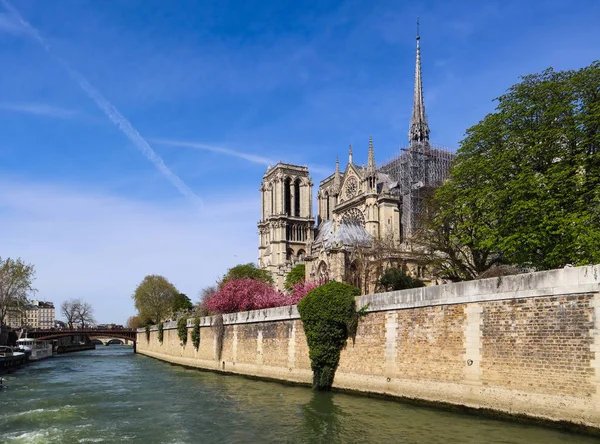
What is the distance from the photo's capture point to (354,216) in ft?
221

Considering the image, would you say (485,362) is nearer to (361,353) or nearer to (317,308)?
(361,353)

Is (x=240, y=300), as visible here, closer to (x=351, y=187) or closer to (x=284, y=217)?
(x=351, y=187)

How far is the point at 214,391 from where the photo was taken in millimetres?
23703

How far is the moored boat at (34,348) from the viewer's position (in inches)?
2125

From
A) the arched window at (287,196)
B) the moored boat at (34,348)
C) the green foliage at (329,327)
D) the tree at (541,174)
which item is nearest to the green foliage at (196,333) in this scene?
the green foliage at (329,327)

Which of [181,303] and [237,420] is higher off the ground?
[181,303]

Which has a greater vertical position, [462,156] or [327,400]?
[462,156]

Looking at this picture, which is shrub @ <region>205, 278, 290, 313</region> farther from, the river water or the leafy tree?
the leafy tree

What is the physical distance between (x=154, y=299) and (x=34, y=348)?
25.6 metres

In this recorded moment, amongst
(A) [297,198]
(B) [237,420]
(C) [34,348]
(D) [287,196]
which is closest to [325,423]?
(B) [237,420]

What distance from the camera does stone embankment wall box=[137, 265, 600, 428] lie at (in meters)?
12.7

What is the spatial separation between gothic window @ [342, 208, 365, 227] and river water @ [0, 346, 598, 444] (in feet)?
127

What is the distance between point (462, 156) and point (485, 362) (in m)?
11.5

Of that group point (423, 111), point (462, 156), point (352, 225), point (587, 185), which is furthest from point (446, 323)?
point (423, 111)
